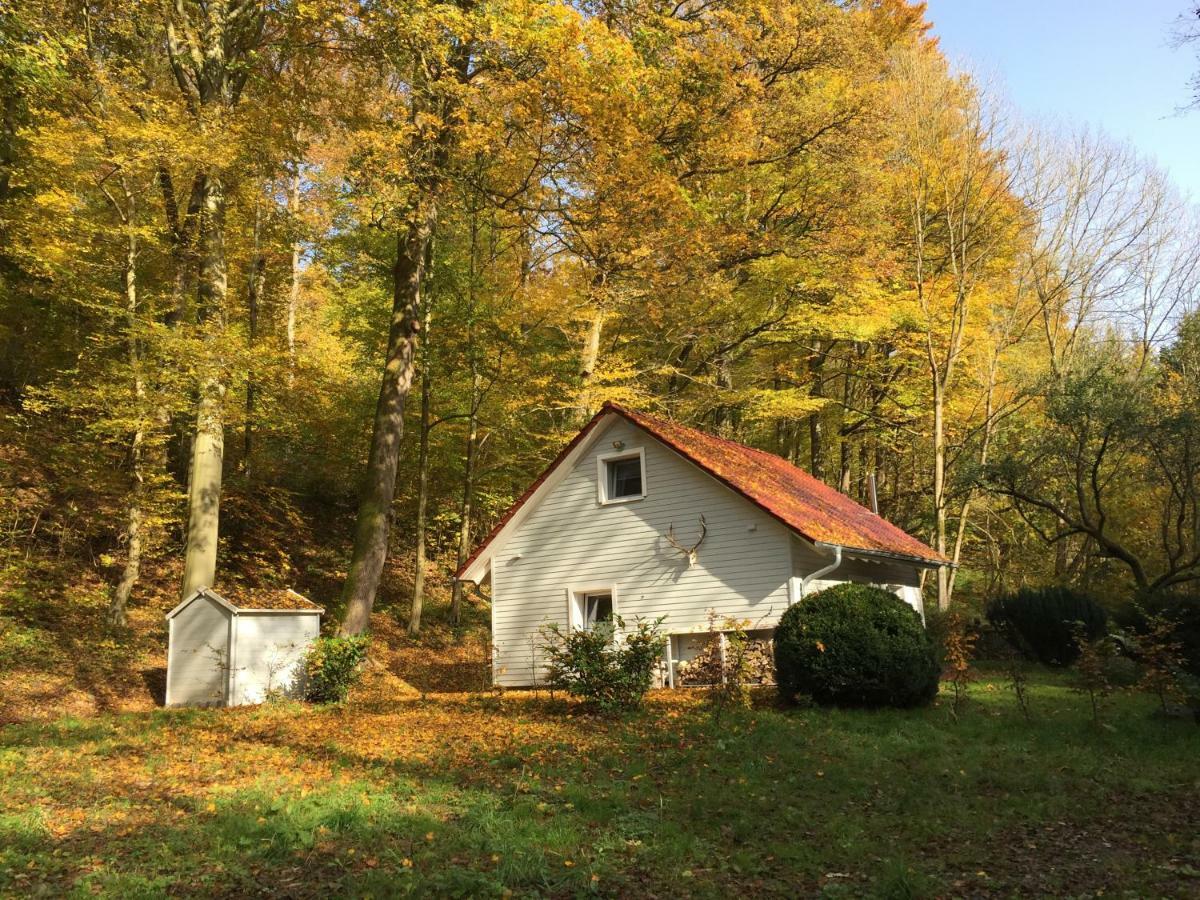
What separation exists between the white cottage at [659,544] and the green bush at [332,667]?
3.57 meters

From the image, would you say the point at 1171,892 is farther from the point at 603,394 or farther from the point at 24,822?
the point at 603,394

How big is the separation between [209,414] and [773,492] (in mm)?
10770

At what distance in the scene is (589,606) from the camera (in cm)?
1681

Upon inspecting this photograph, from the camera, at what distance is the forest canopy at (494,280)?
46.1 feet

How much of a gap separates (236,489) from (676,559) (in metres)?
13.4

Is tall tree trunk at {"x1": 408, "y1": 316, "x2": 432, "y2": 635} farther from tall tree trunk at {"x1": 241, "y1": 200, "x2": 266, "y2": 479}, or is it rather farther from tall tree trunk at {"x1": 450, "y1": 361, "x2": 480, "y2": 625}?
tall tree trunk at {"x1": 241, "y1": 200, "x2": 266, "y2": 479}

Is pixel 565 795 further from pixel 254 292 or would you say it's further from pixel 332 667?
pixel 254 292

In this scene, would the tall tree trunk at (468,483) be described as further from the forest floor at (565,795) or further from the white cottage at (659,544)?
the forest floor at (565,795)

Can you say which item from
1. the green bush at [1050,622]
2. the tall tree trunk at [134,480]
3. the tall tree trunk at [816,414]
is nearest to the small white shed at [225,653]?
the tall tree trunk at [134,480]

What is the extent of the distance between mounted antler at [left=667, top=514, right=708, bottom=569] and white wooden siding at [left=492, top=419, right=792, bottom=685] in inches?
3.3

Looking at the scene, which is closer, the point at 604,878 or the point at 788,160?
the point at 604,878

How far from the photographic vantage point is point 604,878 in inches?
212

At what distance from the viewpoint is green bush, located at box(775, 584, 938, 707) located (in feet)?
37.6

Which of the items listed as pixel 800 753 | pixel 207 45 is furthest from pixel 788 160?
pixel 800 753
